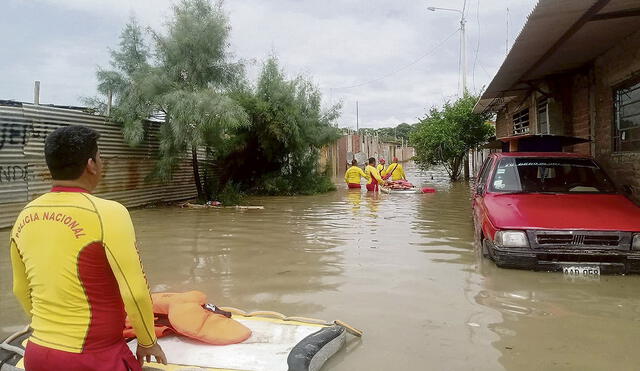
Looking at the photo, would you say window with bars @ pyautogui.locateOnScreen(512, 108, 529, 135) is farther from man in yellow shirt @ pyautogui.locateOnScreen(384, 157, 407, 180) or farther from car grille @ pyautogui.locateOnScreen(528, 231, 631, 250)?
car grille @ pyautogui.locateOnScreen(528, 231, 631, 250)

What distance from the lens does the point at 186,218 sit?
10.8 m

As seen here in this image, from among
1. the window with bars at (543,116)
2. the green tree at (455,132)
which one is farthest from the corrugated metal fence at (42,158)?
the green tree at (455,132)

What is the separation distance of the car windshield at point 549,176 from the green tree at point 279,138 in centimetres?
994

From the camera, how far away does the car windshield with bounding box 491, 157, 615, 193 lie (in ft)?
21.2

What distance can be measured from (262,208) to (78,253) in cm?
1093

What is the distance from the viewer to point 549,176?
6.78m

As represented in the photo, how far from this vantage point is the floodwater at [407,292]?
3.46m

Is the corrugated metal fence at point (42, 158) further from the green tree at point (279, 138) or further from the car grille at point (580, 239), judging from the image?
the car grille at point (580, 239)

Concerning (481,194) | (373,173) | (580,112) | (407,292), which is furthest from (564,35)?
(373,173)

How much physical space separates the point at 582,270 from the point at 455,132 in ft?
53.8

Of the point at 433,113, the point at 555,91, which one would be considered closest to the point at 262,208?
the point at 555,91

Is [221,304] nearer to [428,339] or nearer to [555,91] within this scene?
[428,339]

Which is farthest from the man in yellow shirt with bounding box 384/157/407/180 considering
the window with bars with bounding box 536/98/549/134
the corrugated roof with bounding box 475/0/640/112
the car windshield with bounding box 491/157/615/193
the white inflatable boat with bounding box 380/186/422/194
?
the car windshield with bounding box 491/157/615/193

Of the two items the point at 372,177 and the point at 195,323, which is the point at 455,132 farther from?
the point at 195,323
